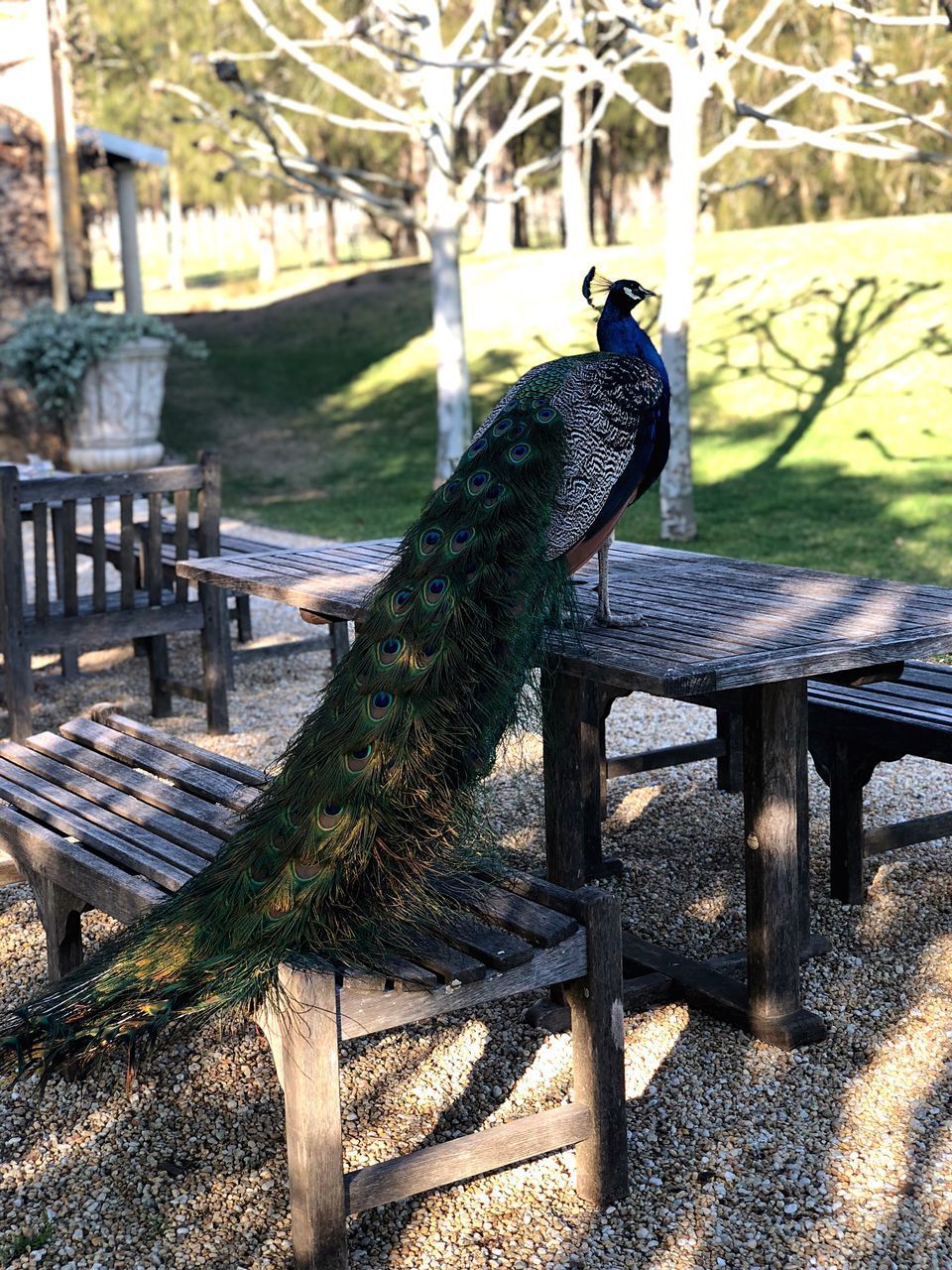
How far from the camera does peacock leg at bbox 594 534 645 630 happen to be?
3881 millimetres

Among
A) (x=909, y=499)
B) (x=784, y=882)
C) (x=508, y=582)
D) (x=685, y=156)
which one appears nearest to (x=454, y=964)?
(x=508, y=582)

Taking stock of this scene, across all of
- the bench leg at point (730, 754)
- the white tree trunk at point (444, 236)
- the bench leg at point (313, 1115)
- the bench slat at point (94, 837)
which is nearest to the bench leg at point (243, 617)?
the bench leg at point (730, 754)

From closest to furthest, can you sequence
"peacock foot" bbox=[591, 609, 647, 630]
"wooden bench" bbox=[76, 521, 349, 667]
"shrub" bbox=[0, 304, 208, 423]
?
"peacock foot" bbox=[591, 609, 647, 630]
"wooden bench" bbox=[76, 521, 349, 667]
"shrub" bbox=[0, 304, 208, 423]

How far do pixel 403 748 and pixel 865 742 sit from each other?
6.53 feet

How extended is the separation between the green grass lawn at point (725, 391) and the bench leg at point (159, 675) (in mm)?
5087

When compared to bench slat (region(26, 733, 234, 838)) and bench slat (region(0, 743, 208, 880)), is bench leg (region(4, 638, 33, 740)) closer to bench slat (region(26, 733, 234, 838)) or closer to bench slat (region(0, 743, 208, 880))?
bench slat (region(26, 733, 234, 838))

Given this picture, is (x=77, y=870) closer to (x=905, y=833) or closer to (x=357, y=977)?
(x=357, y=977)

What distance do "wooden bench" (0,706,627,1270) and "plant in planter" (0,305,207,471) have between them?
11.5m

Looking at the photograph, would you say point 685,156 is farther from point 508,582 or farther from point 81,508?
point 508,582

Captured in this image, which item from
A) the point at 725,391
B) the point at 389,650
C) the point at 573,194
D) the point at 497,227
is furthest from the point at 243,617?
the point at 497,227

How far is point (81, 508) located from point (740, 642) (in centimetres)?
1131

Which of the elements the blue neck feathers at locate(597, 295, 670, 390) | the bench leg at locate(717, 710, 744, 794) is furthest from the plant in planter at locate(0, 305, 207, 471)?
the blue neck feathers at locate(597, 295, 670, 390)

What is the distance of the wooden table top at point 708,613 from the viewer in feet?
11.1

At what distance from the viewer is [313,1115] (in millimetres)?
2824
